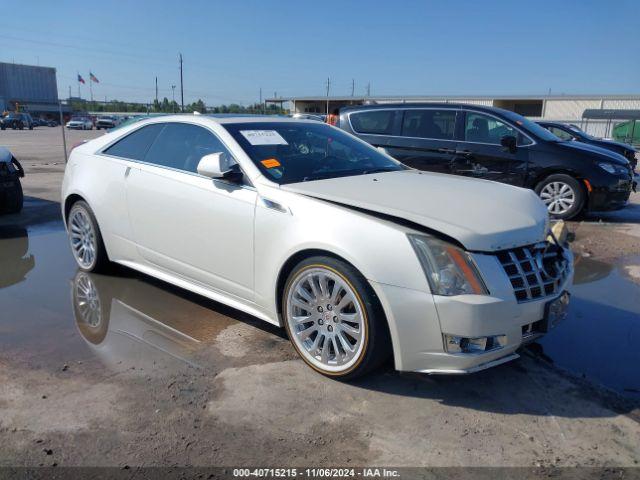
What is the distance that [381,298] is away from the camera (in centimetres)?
293

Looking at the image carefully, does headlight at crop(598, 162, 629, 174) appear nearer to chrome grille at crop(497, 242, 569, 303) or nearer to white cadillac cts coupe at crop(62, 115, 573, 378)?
white cadillac cts coupe at crop(62, 115, 573, 378)

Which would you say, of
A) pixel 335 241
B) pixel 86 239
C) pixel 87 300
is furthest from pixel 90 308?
pixel 335 241

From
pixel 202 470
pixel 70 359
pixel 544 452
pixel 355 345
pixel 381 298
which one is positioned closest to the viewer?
pixel 202 470

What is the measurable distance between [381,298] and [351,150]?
1.87m

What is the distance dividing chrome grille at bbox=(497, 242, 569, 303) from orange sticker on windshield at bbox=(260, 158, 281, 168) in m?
1.65

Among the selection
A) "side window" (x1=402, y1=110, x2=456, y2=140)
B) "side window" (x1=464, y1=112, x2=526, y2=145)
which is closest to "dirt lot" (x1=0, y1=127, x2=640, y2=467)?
"side window" (x1=464, y1=112, x2=526, y2=145)

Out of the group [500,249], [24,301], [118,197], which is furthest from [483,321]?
[24,301]

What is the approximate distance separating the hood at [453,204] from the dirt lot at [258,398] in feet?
3.13

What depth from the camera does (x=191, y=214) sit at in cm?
393

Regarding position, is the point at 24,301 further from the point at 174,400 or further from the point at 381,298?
the point at 381,298

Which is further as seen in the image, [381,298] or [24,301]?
[24,301]

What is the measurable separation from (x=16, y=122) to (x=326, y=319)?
56864mm

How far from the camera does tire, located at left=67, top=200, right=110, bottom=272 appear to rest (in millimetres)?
4957

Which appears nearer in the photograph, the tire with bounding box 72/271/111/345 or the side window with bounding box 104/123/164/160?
the tire with bounding box 72/271/111/345
